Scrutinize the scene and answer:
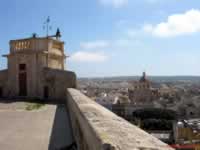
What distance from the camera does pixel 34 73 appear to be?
18.3 meters

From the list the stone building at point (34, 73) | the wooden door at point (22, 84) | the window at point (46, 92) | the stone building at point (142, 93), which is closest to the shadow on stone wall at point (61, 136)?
the stone building at point (34, 73)

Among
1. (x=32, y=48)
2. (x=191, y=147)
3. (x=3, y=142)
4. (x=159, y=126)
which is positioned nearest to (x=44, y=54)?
(x=32, y=48)

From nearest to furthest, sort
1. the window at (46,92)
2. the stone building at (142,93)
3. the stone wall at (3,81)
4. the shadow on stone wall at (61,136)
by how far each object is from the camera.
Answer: the shadow on stone wall at (61,136)
the window at (46,92)
the stone wall at (3,81)
the stone building at (142,93)

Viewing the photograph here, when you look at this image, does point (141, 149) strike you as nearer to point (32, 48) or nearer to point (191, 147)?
point (32, 48)

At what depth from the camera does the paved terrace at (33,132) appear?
6832 millimetres

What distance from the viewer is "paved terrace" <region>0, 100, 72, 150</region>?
6832mm

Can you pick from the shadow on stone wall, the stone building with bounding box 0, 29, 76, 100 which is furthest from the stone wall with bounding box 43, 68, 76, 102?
the shadow on stone wall

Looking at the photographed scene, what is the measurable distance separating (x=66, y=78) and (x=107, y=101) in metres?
78.9

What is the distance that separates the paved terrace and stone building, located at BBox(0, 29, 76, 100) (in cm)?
619

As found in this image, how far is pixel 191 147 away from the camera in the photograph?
2609 cm

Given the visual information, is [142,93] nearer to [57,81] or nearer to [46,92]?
[46,92]

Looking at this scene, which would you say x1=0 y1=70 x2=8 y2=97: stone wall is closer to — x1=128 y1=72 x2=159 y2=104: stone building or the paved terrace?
the paved terrace

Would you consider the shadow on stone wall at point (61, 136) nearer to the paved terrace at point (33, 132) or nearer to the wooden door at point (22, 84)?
the paved terrace at point (33, 132)

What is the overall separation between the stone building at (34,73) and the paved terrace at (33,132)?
6.19 meters
